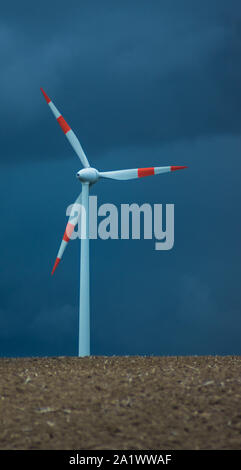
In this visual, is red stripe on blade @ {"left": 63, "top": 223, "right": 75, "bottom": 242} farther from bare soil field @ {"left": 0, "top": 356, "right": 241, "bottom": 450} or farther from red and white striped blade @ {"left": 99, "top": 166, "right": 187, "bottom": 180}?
bare soil field @ {"left": 0, "top": 356, "right": 241, "bottom": 450}

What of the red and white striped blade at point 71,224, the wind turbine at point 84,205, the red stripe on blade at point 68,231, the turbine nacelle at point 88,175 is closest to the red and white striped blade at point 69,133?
the wind turbine at point 84,205

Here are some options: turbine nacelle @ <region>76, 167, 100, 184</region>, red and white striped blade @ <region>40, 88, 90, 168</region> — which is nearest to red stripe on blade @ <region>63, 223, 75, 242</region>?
turbine nacelle @ <region>76, 167, 100, 184</region>

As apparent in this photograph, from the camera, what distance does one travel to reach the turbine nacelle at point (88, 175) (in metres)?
27.7

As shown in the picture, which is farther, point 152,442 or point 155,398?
point 155,398

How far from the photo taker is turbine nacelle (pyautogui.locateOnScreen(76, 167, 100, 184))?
1089 inches

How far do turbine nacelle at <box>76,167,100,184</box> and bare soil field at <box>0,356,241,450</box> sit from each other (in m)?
10.3

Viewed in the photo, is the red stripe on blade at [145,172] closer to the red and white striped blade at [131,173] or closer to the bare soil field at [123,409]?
the red and white striped blade at [131,173]

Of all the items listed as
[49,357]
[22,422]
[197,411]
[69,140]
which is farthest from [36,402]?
[69,140]

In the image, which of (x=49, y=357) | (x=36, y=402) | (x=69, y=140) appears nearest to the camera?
(x=36, y=402)

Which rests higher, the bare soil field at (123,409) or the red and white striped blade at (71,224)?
the red and white striped blade at (71,224)
